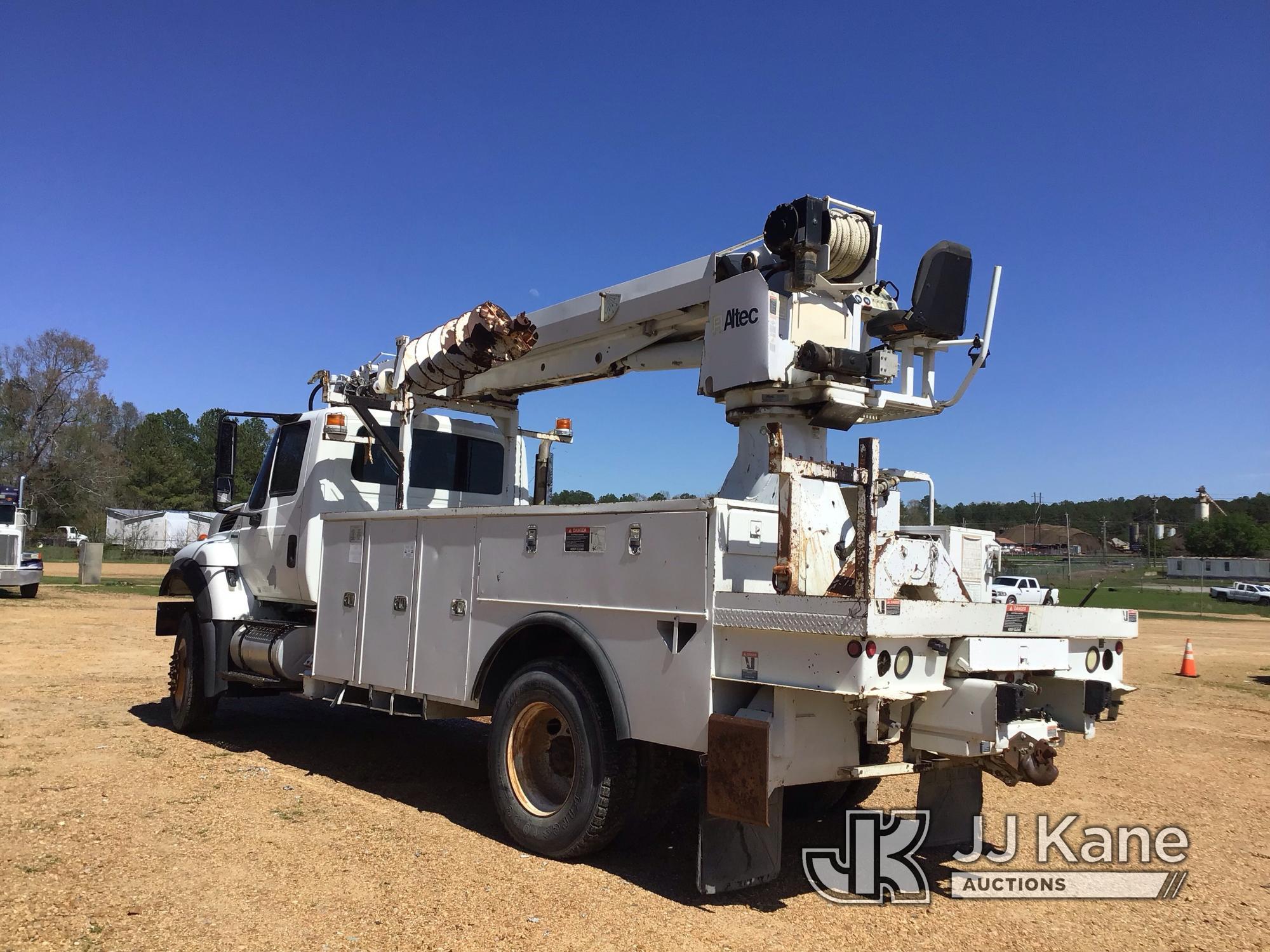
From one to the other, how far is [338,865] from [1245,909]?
481 centimetres

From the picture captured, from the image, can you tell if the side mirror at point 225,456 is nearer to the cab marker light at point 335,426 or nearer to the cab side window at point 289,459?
the cab side window at point 289,459

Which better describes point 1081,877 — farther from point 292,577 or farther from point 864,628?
point 292,577

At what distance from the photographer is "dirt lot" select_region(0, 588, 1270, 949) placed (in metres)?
4.35

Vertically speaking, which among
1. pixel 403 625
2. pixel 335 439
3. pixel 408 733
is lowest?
pixel 408 733

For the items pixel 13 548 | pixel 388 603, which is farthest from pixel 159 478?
pixel 388 603

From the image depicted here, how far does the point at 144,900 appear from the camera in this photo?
4.56 meters

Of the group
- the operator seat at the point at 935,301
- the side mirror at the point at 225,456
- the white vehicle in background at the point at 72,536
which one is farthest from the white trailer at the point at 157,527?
the operator seat at the point at 935,301

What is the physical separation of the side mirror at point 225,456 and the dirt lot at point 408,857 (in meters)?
2.32

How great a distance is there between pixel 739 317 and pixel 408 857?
11.7 ft

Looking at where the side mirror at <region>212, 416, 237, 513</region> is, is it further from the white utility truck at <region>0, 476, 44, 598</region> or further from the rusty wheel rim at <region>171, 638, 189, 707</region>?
the white utility truck at <region>0, 476, 44, 598</region>

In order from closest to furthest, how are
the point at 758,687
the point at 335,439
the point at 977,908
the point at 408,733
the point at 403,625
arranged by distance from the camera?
the point at 758,687 < the point at 977,908 < the point at 403,625 < the point at 335,439 < the point at 408,733

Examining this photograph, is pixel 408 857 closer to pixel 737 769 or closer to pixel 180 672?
pixel 737 769

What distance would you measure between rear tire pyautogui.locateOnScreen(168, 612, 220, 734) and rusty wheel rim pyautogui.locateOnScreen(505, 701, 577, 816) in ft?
13.8

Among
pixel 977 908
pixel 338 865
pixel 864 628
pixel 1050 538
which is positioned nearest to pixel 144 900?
pixel 338 865
